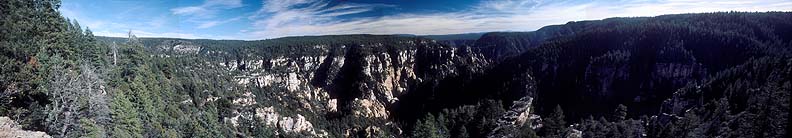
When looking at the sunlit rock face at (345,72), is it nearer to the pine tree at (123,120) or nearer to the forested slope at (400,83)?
the forested slope at (400,83)

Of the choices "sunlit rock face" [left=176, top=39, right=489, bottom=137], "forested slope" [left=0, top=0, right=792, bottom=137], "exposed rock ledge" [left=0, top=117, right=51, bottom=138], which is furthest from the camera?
"sunlit rock face" [left=176, top=39, right=489, bottom=137]

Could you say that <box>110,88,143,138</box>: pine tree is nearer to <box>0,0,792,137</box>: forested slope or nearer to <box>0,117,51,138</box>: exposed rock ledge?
<box>0,0,792,137</box>: forested slope

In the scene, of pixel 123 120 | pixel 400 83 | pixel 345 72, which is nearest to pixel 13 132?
pixel 123 120

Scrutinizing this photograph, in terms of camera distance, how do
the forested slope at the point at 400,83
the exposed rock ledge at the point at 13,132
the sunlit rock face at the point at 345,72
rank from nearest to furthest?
1. the exposed rock ledge at the point at 13,132
2. the forested slope at the point at 400,83
3. the sunlit rock face at the point at 345,72

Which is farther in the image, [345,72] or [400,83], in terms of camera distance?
[400,83]

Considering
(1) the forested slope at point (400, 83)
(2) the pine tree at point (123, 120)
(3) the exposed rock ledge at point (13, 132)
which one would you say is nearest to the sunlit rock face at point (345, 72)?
(1) the forested slope at point (400, 83)

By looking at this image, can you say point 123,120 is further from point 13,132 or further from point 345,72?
point 345,72

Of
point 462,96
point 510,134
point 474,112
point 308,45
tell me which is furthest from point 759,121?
point 308,45

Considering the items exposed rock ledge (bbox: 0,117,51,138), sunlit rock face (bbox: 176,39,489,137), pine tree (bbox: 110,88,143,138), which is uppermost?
exposed rock ledge (bbox: 0,117,51,138)

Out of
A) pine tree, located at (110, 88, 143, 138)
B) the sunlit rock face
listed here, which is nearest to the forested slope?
pine tree, located at (110, 88, 143, 138)
